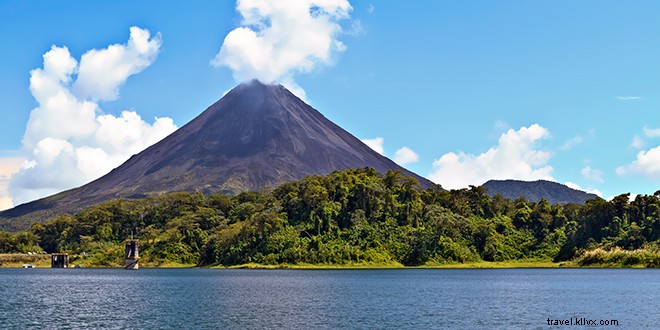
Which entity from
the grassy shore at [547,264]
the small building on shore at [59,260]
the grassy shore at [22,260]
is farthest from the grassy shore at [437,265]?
the grassy shore at [22,260]

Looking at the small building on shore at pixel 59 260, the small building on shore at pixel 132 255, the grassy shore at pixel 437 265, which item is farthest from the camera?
the small building on shore at pixel 59 260

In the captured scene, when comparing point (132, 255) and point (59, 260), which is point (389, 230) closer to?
point (132, 255)

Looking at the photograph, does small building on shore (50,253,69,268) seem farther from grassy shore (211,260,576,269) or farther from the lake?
the lake

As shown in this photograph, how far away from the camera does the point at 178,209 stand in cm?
18188

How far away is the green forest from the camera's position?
447 ft

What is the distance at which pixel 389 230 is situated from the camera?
143875 millimetres

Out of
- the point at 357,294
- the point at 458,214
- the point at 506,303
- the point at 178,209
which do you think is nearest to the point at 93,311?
the point at 357,294

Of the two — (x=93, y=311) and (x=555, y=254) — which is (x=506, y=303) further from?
(x=555, y=254)

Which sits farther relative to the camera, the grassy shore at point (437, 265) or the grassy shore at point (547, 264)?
the grassy shore at point (437, 265)

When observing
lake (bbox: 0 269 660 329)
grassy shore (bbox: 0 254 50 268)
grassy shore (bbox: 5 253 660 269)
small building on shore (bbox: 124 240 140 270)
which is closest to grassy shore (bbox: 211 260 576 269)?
grassy shore (bbox: 5 253 660 269)

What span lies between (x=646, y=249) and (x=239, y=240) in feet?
265

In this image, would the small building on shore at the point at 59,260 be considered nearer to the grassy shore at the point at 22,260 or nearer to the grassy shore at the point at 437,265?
the grassy shore at the point at 22,260

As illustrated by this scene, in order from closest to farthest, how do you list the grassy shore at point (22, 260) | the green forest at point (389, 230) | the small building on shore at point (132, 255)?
the green forest at point (389, 230) → the small building on shore at point (132, 255) → the grassy shore at point (22, 260)

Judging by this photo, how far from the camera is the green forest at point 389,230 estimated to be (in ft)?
447
